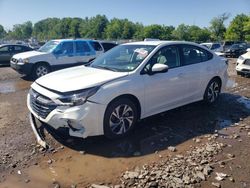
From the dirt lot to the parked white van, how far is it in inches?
201

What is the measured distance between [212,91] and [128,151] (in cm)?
343

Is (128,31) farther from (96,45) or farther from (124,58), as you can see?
(124,58)

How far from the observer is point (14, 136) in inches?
207

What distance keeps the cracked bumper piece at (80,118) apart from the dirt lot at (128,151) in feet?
1.11

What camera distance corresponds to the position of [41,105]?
15.8ft

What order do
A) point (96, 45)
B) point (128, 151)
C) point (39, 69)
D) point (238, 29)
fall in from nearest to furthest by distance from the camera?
point (128, 151) → point (39, 69) → point (96, 45) → point (238, 29)

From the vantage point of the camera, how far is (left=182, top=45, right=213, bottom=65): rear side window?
6.31 metres

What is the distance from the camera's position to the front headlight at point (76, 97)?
4.50 metres

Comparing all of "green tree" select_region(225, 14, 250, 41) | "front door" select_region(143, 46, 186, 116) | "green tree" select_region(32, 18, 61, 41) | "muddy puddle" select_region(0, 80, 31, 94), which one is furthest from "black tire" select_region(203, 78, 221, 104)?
"green tree" select_region(32, 18, 61, 41)

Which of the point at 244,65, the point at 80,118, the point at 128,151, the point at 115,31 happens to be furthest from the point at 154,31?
the point at 80,118

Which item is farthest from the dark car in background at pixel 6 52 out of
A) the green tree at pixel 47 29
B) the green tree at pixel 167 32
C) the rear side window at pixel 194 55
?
the green tree at pixel 47 29

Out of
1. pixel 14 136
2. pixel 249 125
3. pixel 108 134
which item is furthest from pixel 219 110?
pixel 14 136

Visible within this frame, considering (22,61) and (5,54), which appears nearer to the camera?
(22,61)

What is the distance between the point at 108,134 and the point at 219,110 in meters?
3.27
